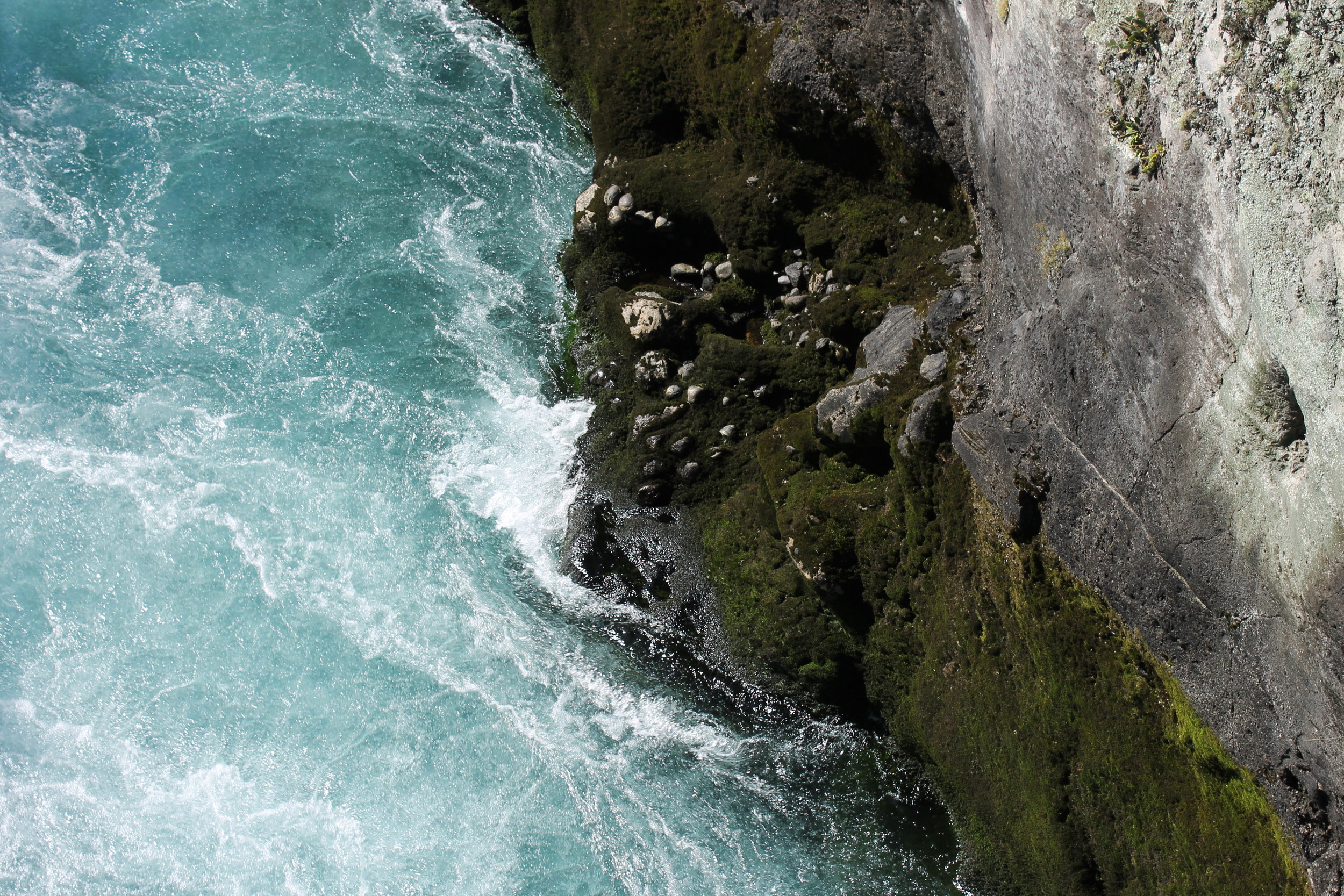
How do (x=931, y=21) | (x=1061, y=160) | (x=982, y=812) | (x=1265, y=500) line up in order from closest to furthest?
(x=1265, y=500)
(x=1061, y=160)
(x=982, y=812)
(x=931, y=21)

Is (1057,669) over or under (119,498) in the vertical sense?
over

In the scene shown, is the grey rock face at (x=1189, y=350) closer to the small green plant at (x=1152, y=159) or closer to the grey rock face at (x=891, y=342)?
the small green plant at (x=1152, y=159)

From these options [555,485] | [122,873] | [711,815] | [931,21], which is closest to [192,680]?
[122,873]

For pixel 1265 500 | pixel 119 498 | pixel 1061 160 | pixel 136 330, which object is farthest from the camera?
pixel 136 330

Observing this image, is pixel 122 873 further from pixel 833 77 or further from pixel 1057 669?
pixel 833 77

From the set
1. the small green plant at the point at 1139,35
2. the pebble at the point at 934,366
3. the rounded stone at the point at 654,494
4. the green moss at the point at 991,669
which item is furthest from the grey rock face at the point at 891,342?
the small green plant at the point at 1139,35

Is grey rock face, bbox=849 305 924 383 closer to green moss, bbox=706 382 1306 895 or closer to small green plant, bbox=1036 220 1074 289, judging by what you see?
green moss, bbox=706 382 1306 895
